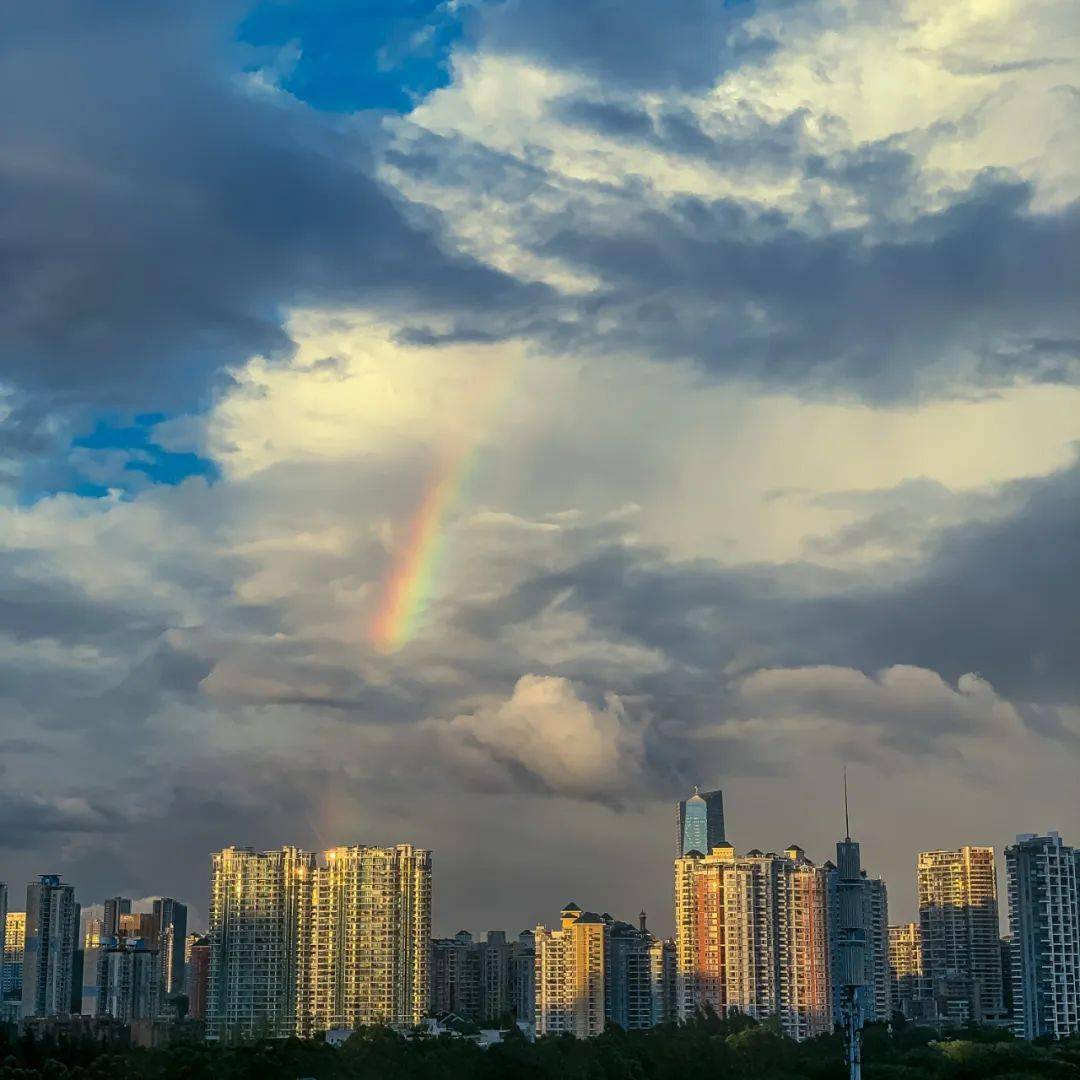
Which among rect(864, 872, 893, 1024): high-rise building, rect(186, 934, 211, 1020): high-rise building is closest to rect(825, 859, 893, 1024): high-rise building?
rect(864, 872, 893, 1024): high-rise building

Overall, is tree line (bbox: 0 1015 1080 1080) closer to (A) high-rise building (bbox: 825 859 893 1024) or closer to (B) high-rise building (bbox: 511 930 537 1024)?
(A) high-rise building (bbox: 825 859 893 1024)

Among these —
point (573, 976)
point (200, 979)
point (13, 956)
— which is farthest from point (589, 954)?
point (13, 956)

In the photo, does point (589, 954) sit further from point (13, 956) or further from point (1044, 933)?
point (13, 956)

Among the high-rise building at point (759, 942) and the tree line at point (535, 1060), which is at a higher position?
the high-rise building at point (759, 942)

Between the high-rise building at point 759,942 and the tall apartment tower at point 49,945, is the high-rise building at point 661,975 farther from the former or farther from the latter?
the tall apartment tower at point 49,945

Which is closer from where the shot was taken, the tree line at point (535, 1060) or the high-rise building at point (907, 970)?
the tree line at point (535, 1060)

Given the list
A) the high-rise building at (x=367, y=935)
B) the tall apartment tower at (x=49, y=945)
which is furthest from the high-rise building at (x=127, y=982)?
the high-rise building at (x=367, y=935)
